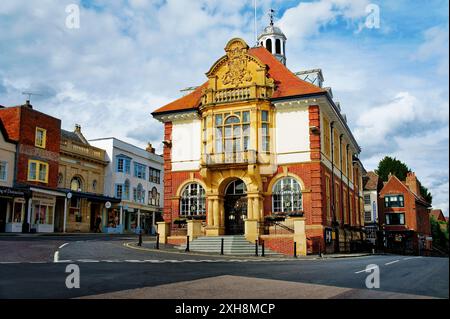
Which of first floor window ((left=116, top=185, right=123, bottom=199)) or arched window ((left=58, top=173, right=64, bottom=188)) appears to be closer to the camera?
arched window ((left=58, top=173, right=64, bottom=188))

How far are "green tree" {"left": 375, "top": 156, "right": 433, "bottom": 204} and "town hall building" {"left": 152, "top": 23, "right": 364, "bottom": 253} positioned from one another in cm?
5129

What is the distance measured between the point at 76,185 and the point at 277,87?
26.0 metres

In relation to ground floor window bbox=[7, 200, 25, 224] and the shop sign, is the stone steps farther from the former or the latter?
ground floor window bbox=[7, 200, 25, 224]

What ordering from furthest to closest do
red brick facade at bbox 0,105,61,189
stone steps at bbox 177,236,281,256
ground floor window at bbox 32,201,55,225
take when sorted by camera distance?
1. ground floor window at bbox 32,201,55,225
2. red brick facade at bbox 0,105,61,189
3. stone steps at bbox 177,236,281,256

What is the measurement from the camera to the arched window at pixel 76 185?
4612cm

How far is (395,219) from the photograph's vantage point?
67938 millimetres

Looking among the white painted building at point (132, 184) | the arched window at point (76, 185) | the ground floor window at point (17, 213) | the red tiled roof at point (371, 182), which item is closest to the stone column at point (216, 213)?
the ground floor window at point (17, 213)

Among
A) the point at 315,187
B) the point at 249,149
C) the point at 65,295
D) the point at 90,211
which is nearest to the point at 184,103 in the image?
the point at 249,149

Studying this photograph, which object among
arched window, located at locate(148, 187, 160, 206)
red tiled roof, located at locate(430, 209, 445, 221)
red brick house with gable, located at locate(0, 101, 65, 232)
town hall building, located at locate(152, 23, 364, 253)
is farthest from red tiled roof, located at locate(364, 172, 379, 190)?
red brick house with gable, located at locate(0, 101, 65, 232)

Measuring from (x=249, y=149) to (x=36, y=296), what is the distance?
21.5 m

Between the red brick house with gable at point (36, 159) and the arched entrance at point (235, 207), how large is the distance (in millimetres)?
17957

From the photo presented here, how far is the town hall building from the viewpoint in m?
27.8

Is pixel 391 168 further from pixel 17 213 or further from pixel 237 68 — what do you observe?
pixel 17 213

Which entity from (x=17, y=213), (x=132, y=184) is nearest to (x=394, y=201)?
(x=132, y=184)
